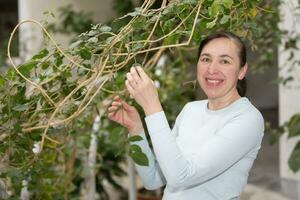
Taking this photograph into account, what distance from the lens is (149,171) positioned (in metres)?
1.82

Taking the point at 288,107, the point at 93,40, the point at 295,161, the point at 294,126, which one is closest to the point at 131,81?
the point at 93,40

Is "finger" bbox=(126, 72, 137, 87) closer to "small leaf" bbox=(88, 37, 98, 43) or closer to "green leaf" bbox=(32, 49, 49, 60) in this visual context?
"small leaf" bbox=(88, 37, 98, 43)

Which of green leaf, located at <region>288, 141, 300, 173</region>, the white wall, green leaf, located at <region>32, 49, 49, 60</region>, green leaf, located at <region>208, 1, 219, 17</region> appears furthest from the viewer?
the white wall

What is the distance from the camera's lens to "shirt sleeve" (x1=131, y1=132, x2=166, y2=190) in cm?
179

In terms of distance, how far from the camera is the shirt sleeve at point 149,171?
1.79 m

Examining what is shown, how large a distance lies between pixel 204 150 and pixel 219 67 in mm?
301

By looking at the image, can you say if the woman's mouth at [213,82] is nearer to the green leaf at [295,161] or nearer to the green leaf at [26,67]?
the green leaf at [26,67]

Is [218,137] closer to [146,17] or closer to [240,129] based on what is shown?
[240,129]

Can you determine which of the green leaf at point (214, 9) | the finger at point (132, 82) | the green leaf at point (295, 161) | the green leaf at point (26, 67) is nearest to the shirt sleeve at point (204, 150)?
the finger at point (132, 82)

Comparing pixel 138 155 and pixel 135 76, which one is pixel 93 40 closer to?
pixel 135 76

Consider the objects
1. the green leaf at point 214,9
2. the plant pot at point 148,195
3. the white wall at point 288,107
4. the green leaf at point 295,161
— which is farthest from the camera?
the white wall at point 288,107

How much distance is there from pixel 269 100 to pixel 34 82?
24.2 feet

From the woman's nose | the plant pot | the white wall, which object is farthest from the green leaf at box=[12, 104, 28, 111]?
the white wall

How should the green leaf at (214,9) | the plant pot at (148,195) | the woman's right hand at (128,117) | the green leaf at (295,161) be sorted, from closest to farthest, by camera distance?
the green leaf at (214,9) < the woman's right hand at (128,117) < the green leaf at (295,161) < the plant pot at (148,195)
